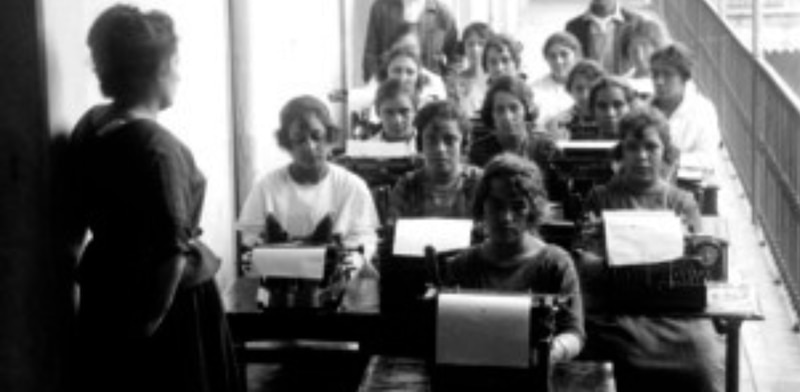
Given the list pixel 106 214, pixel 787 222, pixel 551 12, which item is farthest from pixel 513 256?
pixel 551 12

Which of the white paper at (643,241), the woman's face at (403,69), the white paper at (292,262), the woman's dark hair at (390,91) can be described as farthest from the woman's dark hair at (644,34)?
the white paper at (292,262)

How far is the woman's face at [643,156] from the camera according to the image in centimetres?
515

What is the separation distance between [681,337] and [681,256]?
51 centimetres

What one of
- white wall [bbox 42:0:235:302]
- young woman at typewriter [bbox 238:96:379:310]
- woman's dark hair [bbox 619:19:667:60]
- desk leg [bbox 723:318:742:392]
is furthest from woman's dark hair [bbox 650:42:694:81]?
desk leg [bbox 723:318:742:392]

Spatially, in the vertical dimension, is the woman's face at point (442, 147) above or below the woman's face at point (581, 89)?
below

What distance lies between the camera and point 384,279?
4109mm

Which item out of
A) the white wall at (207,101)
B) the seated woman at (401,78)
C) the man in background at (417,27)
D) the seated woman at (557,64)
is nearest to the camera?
the white wall at (207,101)

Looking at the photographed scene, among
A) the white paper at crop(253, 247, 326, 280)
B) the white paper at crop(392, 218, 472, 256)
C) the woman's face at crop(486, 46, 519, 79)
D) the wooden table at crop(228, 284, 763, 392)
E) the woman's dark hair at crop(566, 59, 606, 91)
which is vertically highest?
the woman's face at crop(486, 46, 519, 79)

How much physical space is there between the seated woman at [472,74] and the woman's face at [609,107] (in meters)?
1.92

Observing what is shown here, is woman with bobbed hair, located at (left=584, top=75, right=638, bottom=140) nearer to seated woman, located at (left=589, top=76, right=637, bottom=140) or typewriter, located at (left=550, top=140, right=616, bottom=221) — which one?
seated woman, located at (left=589, top=76, right=637, bottom=140)

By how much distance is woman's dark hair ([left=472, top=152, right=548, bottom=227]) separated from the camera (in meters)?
3.91

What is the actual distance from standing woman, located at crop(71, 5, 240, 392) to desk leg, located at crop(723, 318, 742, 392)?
1.82m

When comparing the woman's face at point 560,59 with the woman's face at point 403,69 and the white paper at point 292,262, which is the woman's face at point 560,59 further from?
the white paper at point 292,262

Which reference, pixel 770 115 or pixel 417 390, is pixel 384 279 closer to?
pixel 417 390
